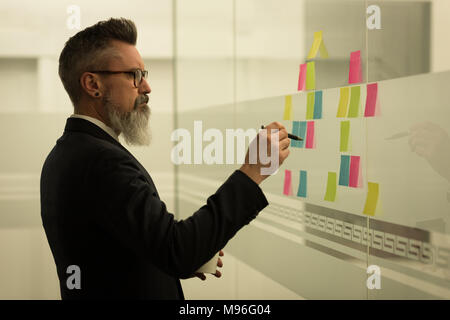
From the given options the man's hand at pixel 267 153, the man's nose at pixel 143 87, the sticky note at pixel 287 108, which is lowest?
the man's hand at pixel 267 153

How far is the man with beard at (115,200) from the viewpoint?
1059mm

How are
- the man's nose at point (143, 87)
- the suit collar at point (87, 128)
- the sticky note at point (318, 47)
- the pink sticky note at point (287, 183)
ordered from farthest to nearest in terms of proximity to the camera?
the pink sticky note at point (287, 183) → the sticky note at point (318, 47) → the man's nose at point (143, 87) → the suit collar at point (87, 128)

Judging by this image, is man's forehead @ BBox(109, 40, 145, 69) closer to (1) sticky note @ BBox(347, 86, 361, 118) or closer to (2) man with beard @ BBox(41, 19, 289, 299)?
(2) man with beard @ BBox(41, 19, 289, 299)

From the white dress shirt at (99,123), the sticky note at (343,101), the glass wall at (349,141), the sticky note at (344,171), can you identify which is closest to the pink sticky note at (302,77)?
the glass wall at (349,141)

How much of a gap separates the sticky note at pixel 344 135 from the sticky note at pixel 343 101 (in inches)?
1.1

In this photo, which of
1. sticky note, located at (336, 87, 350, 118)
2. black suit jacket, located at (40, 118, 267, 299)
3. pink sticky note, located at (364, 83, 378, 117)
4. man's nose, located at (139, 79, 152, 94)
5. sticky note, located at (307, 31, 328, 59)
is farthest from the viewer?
sticky note, located at (307, 31, 328, 59)

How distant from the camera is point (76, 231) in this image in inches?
45.5

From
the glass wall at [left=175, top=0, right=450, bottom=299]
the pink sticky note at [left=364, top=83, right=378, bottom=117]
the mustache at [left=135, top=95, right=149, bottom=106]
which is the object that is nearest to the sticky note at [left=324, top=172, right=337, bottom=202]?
the glass wall at [left=175, top=0, right=450, bottom=299]

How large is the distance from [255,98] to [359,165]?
0.86 meters

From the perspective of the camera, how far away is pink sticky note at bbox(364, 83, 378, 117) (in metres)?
1.57

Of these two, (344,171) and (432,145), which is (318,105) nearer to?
(344,171)

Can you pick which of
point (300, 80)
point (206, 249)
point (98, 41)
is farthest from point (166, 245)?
point (300, 80)

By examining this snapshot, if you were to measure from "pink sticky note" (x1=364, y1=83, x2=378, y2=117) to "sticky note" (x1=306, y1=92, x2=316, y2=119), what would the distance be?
0.31 m

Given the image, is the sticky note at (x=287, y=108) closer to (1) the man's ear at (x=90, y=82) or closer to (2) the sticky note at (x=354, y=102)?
(2) the sticky note at (x=354, y=102)
